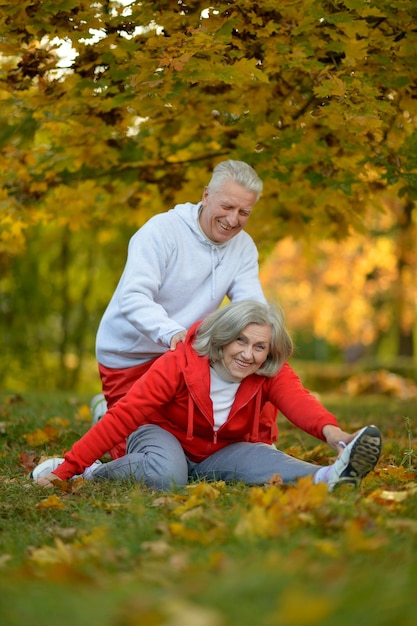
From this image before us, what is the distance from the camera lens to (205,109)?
18.2ft

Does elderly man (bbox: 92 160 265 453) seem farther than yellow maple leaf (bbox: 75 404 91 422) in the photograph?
No

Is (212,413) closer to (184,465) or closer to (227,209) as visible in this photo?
(184,465)

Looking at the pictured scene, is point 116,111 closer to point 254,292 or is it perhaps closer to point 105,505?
point 254,292

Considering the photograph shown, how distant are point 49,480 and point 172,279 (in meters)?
1.21

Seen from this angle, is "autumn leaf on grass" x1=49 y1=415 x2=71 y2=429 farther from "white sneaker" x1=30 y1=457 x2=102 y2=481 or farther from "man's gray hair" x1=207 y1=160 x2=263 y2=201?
"man's gray hair" x1=207 y1=160 x2=263 y2=201

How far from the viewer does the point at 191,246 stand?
4473mm

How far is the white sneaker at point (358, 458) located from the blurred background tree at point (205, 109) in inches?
68.8

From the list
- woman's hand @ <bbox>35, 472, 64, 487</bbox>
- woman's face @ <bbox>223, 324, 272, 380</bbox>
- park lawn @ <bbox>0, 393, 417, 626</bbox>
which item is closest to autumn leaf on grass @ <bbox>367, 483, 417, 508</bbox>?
park lawn @ <bbox>0, 393, 417, 626</bbox>

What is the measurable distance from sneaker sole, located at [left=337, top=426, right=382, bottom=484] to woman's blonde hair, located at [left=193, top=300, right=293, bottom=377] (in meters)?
0.69

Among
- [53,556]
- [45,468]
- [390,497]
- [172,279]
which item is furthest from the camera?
[172,279]

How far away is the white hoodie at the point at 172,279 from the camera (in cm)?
428

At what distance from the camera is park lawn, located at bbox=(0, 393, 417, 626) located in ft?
6.18

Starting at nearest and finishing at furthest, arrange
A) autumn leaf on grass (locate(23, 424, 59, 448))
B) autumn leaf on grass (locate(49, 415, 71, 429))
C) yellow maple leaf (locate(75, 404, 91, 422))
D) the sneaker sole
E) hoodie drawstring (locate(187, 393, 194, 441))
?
the sneaker sole, hoodie drawstring (locate(187, 393, 194, 441)), autumn leaf on grass (locate(23, 424, 59, 448)), autumn leaf on grass (locate(49, 415, 71, 429)), yellow maple leaf (locate(75, 404, 91, 422))

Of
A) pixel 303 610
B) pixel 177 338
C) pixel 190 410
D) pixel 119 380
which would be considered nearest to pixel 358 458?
pixel 190 410
